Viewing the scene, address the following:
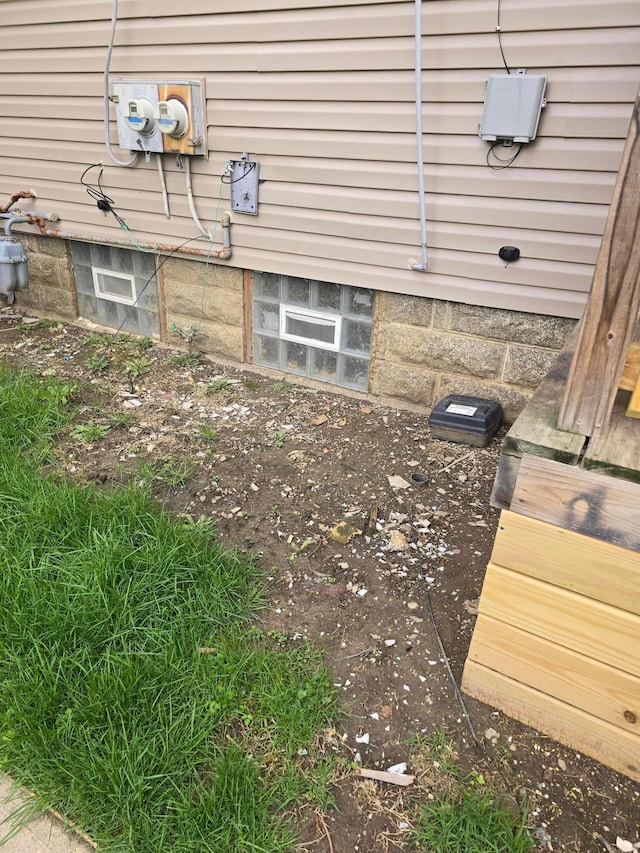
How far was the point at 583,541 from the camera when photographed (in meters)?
1.39

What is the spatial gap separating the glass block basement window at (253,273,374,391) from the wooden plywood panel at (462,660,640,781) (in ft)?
7.30

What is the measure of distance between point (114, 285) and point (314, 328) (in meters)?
1.94

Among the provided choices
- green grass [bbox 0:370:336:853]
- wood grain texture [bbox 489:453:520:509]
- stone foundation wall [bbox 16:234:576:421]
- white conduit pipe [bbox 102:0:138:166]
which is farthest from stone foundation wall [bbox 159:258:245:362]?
wood grain texture [bbox 489:453:520:509]

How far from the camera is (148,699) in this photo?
1730mm

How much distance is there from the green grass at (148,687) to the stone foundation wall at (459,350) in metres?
1.69

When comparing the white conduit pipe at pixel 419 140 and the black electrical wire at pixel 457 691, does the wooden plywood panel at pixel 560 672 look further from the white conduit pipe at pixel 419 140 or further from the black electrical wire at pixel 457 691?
the white conduit pipe at pixel 419 140

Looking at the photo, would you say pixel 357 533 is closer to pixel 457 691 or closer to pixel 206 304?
pixel 457 691

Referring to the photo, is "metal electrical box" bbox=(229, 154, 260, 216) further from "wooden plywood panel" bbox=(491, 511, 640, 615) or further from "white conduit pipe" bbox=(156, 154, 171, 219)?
"wooden plywood panel" bbox=(491, 511, 640, 615)

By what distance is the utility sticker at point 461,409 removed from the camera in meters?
3.17

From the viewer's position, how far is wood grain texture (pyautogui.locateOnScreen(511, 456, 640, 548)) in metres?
1.32

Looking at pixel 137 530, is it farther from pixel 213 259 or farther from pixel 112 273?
pixel 112 273

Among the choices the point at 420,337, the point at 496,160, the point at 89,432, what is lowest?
the point at 89,432

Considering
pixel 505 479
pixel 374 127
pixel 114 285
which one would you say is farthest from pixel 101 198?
pixel 505 479

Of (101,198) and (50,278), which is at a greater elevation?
(101,198)
